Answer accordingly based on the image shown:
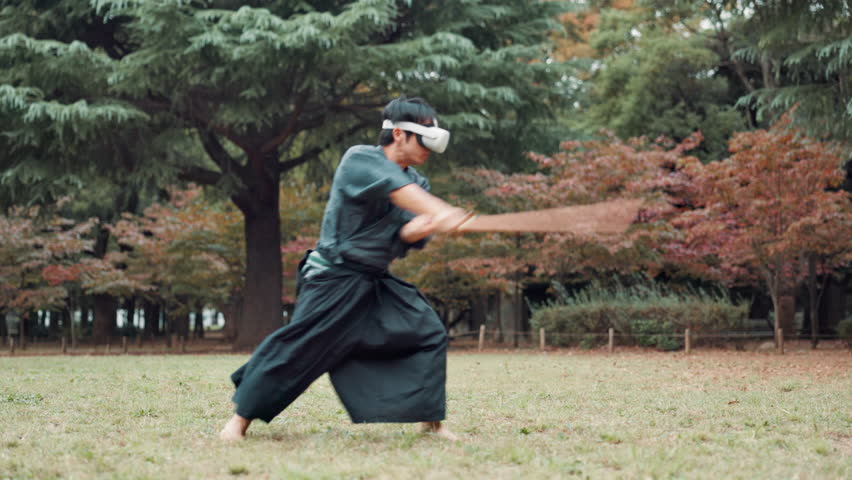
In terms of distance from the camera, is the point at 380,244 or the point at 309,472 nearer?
the point at 309,472

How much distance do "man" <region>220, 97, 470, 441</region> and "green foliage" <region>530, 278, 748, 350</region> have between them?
12868 mm

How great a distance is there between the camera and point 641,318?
17578mm

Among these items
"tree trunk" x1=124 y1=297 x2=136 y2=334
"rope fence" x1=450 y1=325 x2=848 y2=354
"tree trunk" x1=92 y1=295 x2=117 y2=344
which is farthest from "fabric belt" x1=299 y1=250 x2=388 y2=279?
"tree trunk" x1=124 y1=297 x2=136 y2=334

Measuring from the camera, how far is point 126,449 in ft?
13.3

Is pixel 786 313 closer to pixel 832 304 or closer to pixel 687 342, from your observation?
pixel 687 342

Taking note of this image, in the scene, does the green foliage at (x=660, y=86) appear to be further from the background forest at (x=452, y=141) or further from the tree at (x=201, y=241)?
the tree at (x=201, y=241)

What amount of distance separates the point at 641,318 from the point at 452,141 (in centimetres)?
568

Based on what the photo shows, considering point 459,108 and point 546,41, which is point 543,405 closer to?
point 459,108

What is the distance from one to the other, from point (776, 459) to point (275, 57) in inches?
510

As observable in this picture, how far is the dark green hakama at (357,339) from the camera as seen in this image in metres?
4.28

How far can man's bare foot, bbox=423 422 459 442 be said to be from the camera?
4.42 meters

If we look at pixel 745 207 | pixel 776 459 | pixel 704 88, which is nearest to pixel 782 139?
pixel 745 207

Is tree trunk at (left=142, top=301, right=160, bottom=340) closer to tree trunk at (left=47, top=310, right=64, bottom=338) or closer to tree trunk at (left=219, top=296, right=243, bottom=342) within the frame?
tree trunk at (left=47, top=310, right=64, bottom=338)

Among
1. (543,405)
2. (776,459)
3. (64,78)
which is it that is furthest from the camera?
(64,78)
